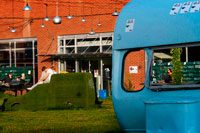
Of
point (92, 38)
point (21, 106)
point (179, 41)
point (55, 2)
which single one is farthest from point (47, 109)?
point (55, 2)

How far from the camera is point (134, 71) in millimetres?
8633

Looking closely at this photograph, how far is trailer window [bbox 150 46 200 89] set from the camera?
7711 millimetres

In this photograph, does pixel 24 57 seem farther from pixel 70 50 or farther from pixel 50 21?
pixel 70 50

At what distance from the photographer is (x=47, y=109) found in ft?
54.2

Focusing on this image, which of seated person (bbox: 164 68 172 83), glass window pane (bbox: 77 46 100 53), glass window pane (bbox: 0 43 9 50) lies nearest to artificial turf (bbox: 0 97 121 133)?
seated person (bbox: 164 68 172 83)

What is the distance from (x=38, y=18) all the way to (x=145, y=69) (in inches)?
892

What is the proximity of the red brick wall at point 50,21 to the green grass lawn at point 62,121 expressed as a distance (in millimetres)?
11921

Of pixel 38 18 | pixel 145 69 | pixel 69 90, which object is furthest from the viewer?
pixel 38 18

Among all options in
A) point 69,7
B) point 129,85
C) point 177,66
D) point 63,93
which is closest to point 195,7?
point 177,66

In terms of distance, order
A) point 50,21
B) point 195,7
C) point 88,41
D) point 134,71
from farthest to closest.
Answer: point 50,21 → point 88,41 → point 134,71 → point 195,7

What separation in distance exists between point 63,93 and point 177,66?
28.8 ft

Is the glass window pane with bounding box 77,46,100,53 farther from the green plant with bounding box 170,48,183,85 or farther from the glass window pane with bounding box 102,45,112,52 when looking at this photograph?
the green plant with bounding box 170,48,183,85

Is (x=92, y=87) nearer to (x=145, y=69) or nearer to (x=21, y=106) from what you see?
(x=21, y=106)

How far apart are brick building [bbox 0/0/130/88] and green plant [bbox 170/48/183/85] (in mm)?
18512
